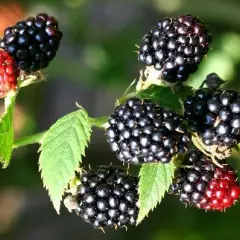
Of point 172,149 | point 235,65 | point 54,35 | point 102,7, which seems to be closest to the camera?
point 172,149

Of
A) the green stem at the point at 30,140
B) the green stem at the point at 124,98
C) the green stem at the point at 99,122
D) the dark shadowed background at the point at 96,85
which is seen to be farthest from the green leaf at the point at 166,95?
the dark shadowed background at the point at 96,85

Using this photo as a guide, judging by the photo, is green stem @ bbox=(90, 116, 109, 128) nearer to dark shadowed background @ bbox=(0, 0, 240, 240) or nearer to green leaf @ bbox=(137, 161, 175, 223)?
green leaf @ bbox=(137, 161, 175, 223)

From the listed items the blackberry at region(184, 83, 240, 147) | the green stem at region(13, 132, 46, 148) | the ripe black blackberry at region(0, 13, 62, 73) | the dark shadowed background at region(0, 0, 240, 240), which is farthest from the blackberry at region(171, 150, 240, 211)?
the dark shadowed background at region(0, 0, 240, 240)

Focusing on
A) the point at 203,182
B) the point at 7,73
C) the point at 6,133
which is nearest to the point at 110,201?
the point at 203,182

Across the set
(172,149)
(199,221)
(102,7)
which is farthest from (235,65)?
(172,149)

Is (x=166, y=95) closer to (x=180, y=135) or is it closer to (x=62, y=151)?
(x=180, y=135)

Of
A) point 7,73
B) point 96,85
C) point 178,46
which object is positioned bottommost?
point 96,85

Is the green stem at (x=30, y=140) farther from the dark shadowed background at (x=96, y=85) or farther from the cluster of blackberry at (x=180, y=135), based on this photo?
the dark shadowed background at (x=96, y=85)

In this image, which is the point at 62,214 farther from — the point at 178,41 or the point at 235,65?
the point at 178,41
